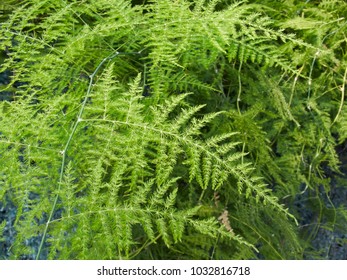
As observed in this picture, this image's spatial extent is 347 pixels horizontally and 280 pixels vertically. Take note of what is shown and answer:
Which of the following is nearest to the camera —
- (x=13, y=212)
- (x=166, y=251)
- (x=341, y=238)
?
(x=166, y=251)

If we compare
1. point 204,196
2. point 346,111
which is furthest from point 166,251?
point 346,111

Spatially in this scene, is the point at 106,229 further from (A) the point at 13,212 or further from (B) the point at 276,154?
(B) the point at 276,154

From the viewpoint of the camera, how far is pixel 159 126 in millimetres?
773

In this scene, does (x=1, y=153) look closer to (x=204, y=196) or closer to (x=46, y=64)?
(x=46, y=64)

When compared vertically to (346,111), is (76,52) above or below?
above

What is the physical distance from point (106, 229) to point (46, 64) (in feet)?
1.15

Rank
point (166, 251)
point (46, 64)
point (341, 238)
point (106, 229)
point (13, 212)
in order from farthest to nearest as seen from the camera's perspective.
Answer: point (341, 238) → point (13, 212) → point (166, 251) → point (46, 64) → point (106, 229)

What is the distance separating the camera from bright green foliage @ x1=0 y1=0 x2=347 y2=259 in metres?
0.77

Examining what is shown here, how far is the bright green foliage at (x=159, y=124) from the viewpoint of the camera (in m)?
0.77

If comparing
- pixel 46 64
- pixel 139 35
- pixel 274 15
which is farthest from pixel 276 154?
pixel 46 64

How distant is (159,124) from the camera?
77 cm

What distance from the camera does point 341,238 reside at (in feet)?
4.48

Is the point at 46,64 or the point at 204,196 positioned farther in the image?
the point at 204,196
